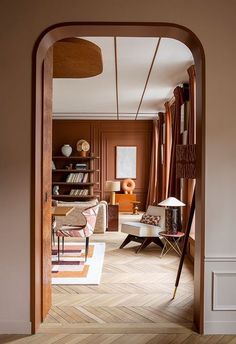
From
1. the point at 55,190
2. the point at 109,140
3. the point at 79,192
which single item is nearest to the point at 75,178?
the point at 79,192

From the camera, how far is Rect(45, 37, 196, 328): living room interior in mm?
4094

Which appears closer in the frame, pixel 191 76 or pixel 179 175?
pixel 179 175

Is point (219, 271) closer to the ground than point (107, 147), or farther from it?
closer to the ground

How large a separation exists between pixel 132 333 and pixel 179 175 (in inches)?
57.4

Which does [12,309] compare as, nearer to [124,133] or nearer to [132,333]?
[132,333]

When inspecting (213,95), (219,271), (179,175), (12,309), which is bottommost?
(12,309)

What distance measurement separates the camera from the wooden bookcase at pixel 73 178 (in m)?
10.7

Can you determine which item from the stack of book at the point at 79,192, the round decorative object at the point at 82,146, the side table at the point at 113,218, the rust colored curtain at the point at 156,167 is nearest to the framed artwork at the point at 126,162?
the rust colored curtain at the point at 156,167

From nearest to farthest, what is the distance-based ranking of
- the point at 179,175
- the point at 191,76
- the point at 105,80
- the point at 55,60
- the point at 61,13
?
the point at 61,13 < the point at 179,175 < the point at 55,60 < the point at 191,76 < the point at 105,80

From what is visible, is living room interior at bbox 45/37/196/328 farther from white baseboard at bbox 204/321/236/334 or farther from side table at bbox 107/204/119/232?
white baseboard at bbox 204/321/236/334

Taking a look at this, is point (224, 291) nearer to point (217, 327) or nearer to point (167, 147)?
point (217, 327)

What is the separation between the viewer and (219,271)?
9.75ft

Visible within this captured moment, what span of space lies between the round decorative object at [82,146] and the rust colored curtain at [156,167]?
1953 millimetres

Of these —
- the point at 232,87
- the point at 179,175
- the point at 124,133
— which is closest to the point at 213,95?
the point at 232,87
